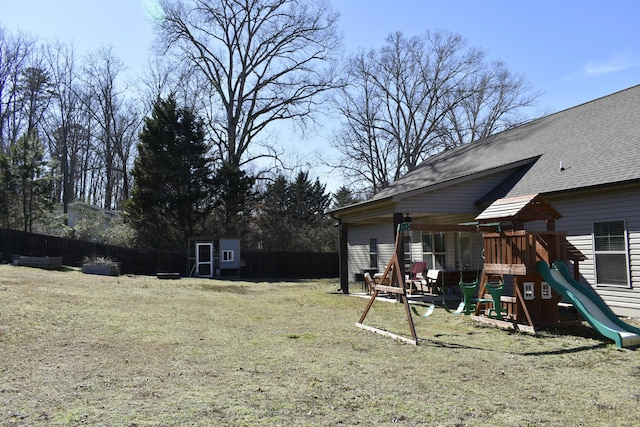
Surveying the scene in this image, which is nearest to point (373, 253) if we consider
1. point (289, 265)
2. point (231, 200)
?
point (289, 265)

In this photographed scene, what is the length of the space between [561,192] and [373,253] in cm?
1026

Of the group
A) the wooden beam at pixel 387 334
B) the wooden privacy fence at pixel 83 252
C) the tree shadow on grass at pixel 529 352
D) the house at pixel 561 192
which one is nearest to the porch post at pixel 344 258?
the house at pixel 561 192

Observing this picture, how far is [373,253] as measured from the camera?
20391 mm

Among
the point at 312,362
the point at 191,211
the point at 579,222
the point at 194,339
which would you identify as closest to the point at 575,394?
the point at 312,362

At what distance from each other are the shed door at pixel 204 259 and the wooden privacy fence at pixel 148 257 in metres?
1.25

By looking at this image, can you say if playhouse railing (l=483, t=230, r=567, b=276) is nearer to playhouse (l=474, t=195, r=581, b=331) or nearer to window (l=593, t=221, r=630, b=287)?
playhouse (l=474, t=195, r=581, b=331)

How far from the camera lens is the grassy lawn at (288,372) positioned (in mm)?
4148

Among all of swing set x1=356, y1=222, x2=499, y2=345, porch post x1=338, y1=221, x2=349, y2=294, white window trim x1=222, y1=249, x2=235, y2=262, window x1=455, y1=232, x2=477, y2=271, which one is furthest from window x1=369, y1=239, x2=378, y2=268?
swing set x1=356, y1=222, x2=499, y2=345

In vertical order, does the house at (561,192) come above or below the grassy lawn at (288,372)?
above

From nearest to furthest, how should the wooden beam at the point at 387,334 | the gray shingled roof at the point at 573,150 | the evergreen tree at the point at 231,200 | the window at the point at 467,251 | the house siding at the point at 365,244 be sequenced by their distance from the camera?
the wooden beam at the point at 387,334
the gray shingled roof at the point at 573,150
the window at the point at 467,251
the house siding at the point at 365,244
the evergreen tree at the point at 231,200

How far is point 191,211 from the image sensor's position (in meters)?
27.7

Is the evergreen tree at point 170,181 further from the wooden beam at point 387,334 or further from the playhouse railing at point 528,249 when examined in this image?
the playhouse railing at point 528,249

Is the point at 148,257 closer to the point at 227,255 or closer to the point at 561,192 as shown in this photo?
the point at 227,255

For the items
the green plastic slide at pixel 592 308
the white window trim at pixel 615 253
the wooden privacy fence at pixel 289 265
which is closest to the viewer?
the green plastic slide at pixel 592 308
